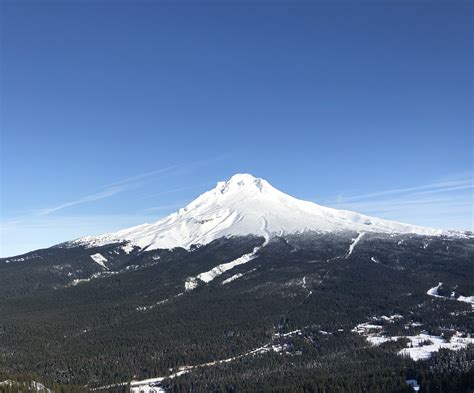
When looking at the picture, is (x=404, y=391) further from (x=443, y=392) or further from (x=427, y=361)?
(x=427, y=361)

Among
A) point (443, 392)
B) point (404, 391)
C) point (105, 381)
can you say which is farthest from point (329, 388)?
point (105, 381)

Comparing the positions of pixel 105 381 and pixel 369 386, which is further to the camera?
pixel 105 381

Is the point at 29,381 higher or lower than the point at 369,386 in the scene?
higher

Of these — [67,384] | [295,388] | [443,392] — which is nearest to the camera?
[443,392]

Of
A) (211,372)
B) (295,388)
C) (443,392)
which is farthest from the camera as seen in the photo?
(211,372)

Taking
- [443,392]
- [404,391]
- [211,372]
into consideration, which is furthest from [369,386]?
[211,372]

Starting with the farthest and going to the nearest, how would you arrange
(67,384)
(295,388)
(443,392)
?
1. (67,384)
2. (295,388)
3. (443,392)

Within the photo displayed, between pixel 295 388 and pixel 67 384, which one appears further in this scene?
pixel 67 384

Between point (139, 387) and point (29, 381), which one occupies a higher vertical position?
point (29, 381)

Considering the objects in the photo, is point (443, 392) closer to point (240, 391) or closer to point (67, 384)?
point (240, 391)
